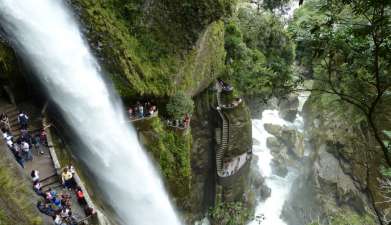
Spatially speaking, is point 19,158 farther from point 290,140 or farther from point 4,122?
point 290,140

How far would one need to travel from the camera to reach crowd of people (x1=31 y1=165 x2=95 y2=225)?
11242 mm

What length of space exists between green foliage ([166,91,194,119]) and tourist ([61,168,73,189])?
693 centimetres

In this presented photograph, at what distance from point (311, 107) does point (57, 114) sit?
2266cm

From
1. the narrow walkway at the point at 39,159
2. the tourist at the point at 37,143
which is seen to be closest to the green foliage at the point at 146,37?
the narrow walkway at the point at 39,159

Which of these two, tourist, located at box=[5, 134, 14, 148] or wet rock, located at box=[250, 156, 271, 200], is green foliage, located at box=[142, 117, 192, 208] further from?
wet rock, located at box=[250, 156, 271, 200]

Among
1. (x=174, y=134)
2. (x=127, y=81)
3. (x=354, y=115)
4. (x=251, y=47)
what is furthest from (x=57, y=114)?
(x=251, y=47)

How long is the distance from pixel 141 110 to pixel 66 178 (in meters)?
5.26

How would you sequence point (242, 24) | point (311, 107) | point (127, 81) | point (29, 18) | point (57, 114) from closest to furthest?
1. point (29, 18)
2. point (57, 114)
3. point (127, 81)
4. point (242, 24)
5. point (311, 107)

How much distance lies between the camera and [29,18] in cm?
1406

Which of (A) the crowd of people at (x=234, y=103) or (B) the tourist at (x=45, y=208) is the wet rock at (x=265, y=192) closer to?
(A) the crowd of people at (x=234, y=103)

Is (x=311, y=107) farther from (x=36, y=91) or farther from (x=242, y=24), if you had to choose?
(x=36, y=91)

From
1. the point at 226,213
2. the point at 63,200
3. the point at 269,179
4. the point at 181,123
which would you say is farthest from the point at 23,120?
the point at 269,179

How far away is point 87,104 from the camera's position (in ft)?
51.8

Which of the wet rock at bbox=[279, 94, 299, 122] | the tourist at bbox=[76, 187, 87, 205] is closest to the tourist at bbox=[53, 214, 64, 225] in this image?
the tourist at bbox=[76, 187, 87, 205]
